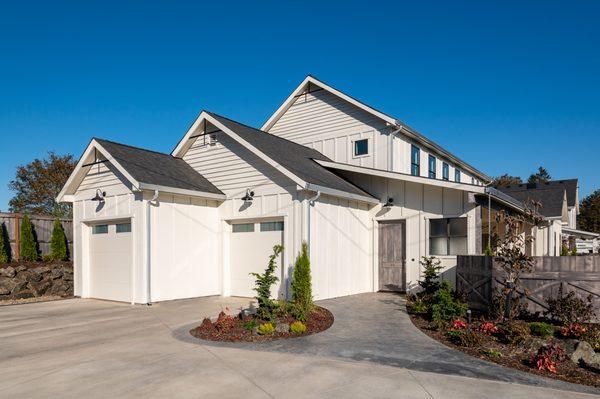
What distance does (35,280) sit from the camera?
48.0ft

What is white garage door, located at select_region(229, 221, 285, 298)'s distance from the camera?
1284 centimetres

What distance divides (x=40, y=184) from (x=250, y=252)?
2594 centimetres

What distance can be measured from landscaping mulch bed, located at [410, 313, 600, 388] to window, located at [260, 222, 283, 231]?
514 centimetres

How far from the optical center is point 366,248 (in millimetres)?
14531

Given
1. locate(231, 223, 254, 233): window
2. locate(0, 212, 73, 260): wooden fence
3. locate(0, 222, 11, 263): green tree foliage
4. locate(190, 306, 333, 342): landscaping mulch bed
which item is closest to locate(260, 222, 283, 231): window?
locate(231, 223, 254, 233): window

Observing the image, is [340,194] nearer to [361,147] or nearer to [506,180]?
[361,147]

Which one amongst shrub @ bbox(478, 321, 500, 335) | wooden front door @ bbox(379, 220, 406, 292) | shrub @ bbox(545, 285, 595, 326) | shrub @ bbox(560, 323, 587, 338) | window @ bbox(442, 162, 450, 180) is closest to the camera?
shrub @ bbox(560, 323, 587, 338)

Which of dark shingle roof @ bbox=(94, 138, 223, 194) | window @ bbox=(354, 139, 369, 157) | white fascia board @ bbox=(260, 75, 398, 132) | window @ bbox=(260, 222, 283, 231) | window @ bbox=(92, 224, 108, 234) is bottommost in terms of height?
window @ bbox=(92, 224, 108, 234)

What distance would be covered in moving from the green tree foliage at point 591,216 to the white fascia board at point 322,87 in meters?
44.3

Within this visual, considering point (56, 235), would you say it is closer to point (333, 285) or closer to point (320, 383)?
point (333, 285)

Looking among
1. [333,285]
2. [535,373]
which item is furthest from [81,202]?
[535,373]

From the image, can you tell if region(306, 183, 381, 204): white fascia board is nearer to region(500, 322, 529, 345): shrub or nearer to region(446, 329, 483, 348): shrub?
region(446, 329, 483, 348): shrub

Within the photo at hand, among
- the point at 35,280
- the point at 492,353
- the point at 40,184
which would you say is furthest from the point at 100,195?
the point at 40,184

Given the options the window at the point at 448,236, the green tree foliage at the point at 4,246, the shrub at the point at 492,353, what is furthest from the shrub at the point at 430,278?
the green tree foliage at the point at 4,246
